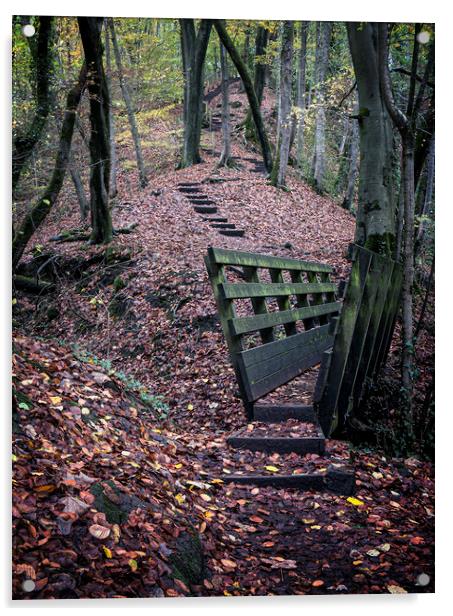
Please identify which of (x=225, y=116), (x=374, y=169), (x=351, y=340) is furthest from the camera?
(x=225, y=116)

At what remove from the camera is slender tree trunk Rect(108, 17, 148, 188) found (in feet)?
19.5

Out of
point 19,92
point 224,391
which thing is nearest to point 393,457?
point 224,391

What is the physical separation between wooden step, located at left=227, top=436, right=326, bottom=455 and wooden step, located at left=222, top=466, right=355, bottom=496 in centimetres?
28

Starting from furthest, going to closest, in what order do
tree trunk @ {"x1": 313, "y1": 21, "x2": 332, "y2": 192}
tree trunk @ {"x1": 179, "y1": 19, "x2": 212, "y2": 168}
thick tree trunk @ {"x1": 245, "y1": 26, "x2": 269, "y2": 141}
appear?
tree trunk @ {"x1": 179, "y1": 19, "x2": 212, "y2": 168}, tree trunk @ {"x1": 313, "y1": 21, "x2": 332, "y2": 192}, thick tree trunk @ {"x1": 245, "y1": 26, "x2": 269, "y2": 141}

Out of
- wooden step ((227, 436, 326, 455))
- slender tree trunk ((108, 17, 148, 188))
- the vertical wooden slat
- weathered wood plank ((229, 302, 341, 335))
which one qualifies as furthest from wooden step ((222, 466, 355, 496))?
slender tree trunk ((108, 17, 148, 188))

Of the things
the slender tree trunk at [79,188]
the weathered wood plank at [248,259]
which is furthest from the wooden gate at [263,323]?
the slender tree trunk at [79,188]

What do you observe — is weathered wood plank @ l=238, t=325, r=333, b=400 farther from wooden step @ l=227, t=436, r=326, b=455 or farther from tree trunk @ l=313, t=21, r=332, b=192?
tree trunk @ l=313, t=21, r=332, b=192

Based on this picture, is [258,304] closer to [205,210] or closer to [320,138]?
[205,210]

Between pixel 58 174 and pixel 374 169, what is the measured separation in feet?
12.4

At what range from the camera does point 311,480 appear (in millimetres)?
3551

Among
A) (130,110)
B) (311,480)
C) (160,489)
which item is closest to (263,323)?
(311,480)

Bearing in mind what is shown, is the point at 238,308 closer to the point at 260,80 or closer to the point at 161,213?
the point at 161,213

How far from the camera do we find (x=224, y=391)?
5.22 m
